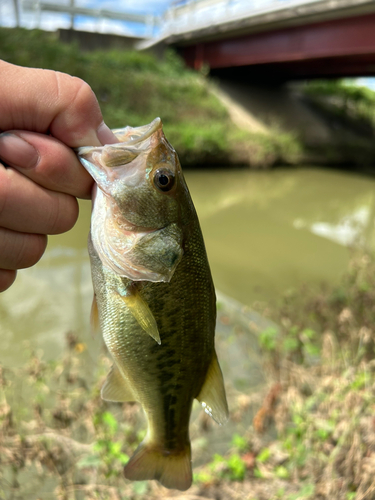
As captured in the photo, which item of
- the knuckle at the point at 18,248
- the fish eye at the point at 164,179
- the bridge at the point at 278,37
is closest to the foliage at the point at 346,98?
the bridge at the point at 278,37

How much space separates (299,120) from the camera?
20.2 metres

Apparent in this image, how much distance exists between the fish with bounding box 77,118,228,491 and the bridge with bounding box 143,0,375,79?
12.6 m

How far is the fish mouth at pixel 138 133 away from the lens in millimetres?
1312

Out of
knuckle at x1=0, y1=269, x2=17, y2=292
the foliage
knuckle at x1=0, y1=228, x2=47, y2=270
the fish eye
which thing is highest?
the fish eye

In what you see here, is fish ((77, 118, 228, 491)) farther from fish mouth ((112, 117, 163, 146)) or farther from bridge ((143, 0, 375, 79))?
bridge ((143, 0, 375, 79))

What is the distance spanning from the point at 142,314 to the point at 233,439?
2.39 meters

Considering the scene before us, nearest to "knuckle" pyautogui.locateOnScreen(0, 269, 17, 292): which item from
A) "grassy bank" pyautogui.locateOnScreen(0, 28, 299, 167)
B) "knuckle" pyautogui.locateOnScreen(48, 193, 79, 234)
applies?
"knuckle" pyautogui.locateOnScreen(48, 193, 79, 234)

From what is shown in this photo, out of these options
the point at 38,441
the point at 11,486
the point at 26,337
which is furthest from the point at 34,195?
the point at 26,337

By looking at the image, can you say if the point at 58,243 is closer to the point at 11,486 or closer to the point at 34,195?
the point at 11,486

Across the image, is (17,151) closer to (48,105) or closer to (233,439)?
(48,105)

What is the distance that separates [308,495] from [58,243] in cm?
563

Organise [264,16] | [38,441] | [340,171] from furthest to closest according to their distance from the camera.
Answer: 1. [340,171]
2. [264,16]
3. [38,441]

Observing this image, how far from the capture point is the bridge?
465 inches

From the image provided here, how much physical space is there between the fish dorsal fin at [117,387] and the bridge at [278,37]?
42.2 ft
